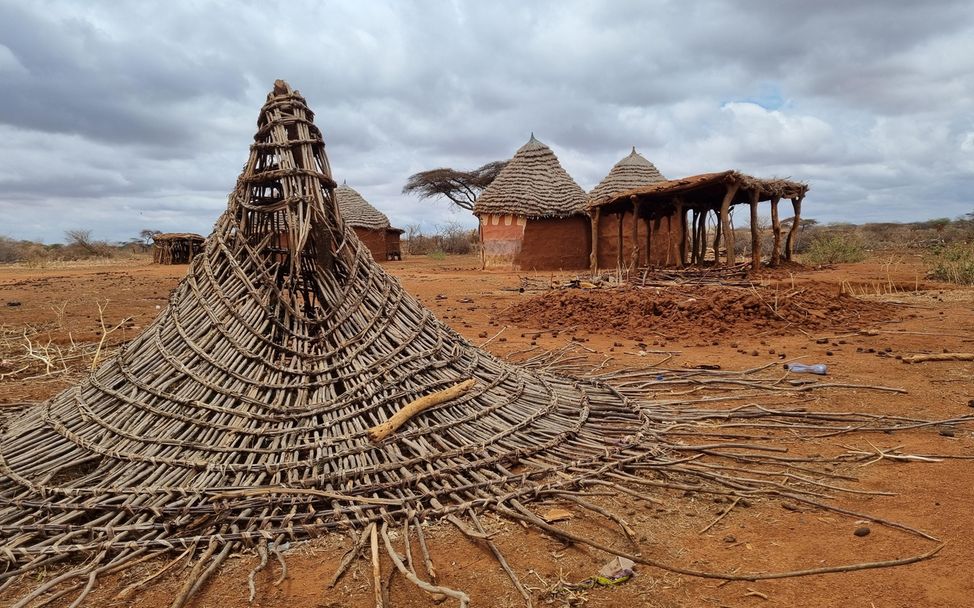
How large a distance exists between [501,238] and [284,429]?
17107 mm

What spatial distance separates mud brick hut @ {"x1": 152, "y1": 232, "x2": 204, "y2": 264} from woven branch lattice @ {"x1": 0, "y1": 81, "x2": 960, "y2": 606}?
2442cm

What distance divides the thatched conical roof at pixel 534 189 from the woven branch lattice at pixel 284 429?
1515 cm

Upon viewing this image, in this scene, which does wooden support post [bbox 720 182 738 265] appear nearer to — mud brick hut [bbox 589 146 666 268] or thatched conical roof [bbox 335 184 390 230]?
mud brick hut [bbox 589 146 666 268]

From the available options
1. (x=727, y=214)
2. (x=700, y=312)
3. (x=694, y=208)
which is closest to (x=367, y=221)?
(x=694, y=208)

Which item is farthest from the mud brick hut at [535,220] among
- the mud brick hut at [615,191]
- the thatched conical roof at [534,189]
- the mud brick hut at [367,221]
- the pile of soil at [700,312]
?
the pile of soil at [700,312]

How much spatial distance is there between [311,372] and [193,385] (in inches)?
20.8

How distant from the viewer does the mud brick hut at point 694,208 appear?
11602 mm

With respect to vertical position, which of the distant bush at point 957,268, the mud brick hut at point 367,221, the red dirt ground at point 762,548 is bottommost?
the red dirt ground at point 762,548

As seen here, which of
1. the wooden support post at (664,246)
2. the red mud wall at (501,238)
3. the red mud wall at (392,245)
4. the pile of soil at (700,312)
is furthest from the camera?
the red mud wall at (392,245)

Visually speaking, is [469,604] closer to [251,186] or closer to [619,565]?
[619,565]

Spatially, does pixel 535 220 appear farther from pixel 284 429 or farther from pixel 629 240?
pixel 284 429

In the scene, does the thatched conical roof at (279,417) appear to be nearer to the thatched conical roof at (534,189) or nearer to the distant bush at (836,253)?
the thatched conical roof at (534,189)

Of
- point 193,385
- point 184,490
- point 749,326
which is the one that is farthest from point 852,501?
point 749,326

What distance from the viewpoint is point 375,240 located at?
25.5 metres
